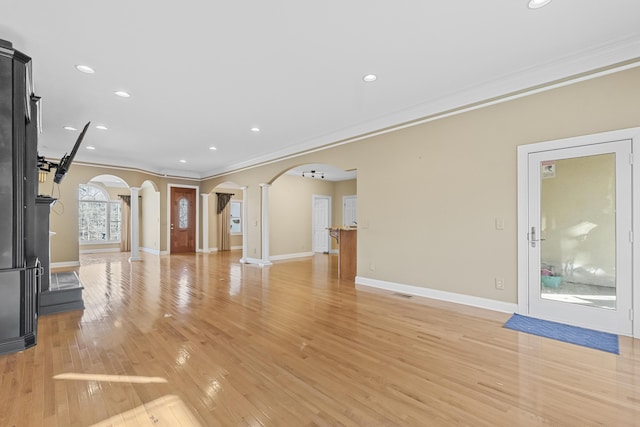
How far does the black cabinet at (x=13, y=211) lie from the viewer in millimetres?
2602

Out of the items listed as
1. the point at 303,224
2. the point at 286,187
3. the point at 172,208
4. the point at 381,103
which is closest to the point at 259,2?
the point at 381,103

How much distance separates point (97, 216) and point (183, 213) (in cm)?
373

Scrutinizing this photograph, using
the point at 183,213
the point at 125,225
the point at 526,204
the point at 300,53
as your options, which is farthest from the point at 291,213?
the point at 526,204

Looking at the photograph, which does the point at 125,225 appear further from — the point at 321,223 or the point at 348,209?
the point at 348,209

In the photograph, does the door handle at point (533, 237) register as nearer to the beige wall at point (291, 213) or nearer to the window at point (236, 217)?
the beige wall at point (291, 213)

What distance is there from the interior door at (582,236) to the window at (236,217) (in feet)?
32.6

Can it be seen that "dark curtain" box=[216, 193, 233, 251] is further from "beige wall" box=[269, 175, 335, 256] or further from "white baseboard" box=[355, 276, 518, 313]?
"white baseboard" box=[355, 276, 518, 313]

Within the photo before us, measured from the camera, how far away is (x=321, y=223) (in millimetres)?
10742

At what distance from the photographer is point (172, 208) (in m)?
10.2

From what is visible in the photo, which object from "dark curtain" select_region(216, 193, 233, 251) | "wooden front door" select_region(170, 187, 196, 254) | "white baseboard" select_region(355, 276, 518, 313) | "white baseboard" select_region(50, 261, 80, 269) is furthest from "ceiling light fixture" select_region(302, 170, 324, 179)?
"white baseboard" select_region(50, 261, 80, 269)

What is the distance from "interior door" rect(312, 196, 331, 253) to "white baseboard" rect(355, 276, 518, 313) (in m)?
5.29

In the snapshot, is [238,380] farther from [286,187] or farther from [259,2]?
[286,187]

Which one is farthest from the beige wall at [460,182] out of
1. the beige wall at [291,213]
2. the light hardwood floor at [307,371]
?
the beige wall at [291,213]

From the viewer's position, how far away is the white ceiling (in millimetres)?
2400
